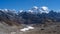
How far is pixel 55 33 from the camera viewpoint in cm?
8175

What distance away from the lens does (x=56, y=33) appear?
81250 millimetres

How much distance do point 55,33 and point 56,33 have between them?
64 centimetres
